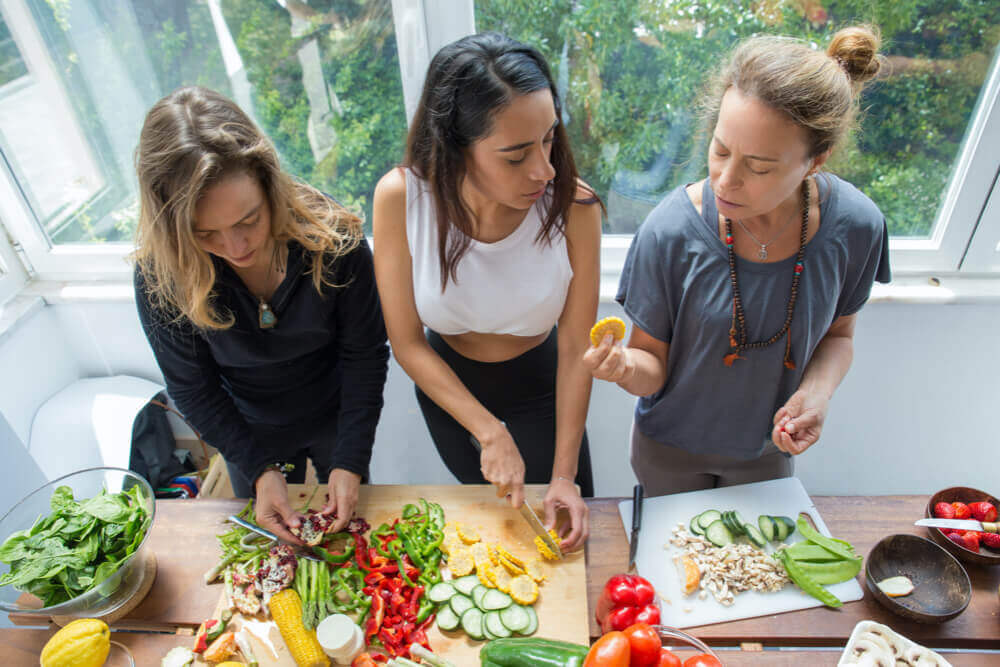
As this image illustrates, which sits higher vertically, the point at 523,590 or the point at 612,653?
the point at 612,653

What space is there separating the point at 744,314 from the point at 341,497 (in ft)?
3.46

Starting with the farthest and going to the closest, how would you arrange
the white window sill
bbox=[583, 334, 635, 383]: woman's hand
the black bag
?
1. the black bag
2. the white window sill
3. bbox=[583, 334, 635, 383]: woman's hand

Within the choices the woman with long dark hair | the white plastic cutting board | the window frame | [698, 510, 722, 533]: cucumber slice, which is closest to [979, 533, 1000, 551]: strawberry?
the white plastic cutting board

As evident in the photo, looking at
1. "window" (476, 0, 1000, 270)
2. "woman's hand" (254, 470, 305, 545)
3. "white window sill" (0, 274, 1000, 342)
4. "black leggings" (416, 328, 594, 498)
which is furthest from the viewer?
"white window sill" (0, 274, 1000, 342)

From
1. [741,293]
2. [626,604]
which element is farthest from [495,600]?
[741,293]

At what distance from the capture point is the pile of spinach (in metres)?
1.34

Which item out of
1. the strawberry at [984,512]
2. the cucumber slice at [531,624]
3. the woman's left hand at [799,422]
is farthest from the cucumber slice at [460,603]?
the strawberry at [984,512]

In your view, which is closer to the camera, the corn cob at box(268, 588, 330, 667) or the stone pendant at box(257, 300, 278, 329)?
the corn cob at box(268, 588, 330, 667)

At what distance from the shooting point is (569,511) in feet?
5.01

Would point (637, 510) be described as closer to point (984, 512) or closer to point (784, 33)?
point (984, 512)

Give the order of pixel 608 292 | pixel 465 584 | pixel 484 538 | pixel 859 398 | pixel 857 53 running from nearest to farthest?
pixel 857 53
pixel 465 584
pixel 484 538
pixel 608 292
pixel 859 398

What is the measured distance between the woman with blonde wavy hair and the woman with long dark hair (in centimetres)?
15

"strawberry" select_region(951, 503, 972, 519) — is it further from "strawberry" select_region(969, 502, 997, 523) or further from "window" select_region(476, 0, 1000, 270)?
"window" select_region(476, 0, 1000, 270)

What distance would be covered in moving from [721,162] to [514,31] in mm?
1108
